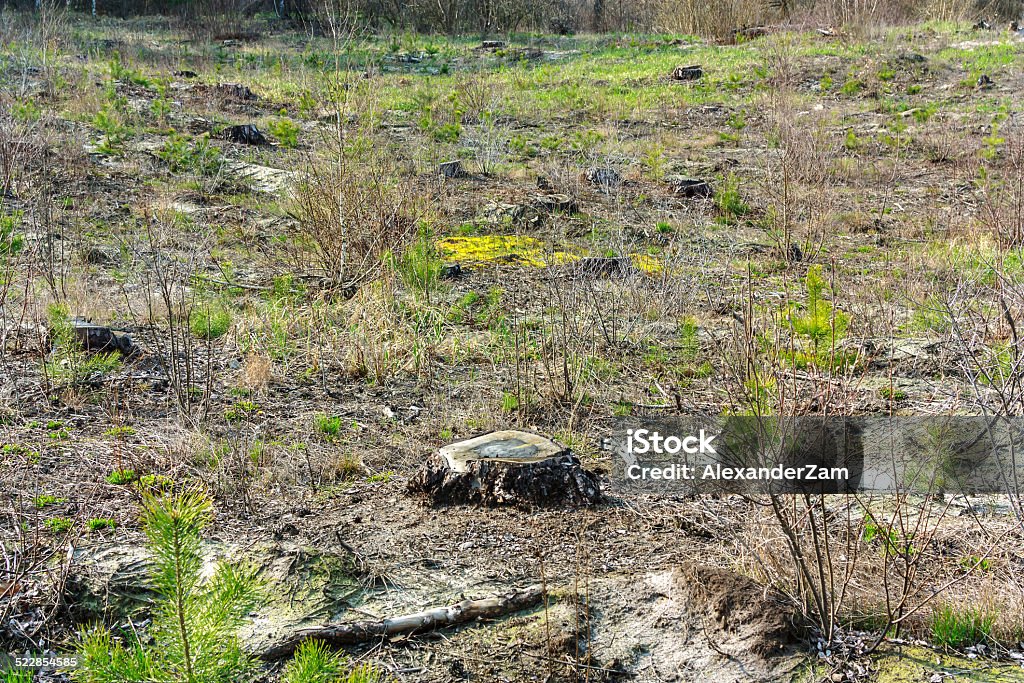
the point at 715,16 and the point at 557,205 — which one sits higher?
the point at 715,16

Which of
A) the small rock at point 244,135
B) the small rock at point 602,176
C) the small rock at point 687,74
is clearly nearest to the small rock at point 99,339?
the small rock at point 602,176

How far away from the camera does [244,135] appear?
11.3 m

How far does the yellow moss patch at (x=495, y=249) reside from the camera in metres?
7.62

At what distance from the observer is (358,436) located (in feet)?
15.2

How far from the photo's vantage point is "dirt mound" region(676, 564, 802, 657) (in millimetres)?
2826

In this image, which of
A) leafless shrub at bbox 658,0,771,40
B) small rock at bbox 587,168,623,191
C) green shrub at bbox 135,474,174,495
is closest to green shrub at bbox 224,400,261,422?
green shrub at bbox 135,474,174,495

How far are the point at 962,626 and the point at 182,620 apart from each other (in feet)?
7.58

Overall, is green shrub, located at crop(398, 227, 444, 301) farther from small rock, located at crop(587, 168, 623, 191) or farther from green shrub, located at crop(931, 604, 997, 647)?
green shrub, located at crop(931, 604, 997, 647)

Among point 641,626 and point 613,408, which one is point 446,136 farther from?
point 641,626

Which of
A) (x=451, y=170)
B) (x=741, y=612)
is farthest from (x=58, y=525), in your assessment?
(x=451, y=170)

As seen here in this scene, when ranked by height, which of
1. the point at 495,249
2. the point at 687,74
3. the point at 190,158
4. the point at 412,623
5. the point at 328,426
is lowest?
the point at 412,623

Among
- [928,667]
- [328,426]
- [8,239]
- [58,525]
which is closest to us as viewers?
[928,667]

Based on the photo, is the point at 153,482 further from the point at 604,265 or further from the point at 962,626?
the point at 604,265

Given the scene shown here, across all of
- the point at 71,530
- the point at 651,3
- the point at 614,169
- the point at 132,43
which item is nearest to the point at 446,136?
the point at 614,169
